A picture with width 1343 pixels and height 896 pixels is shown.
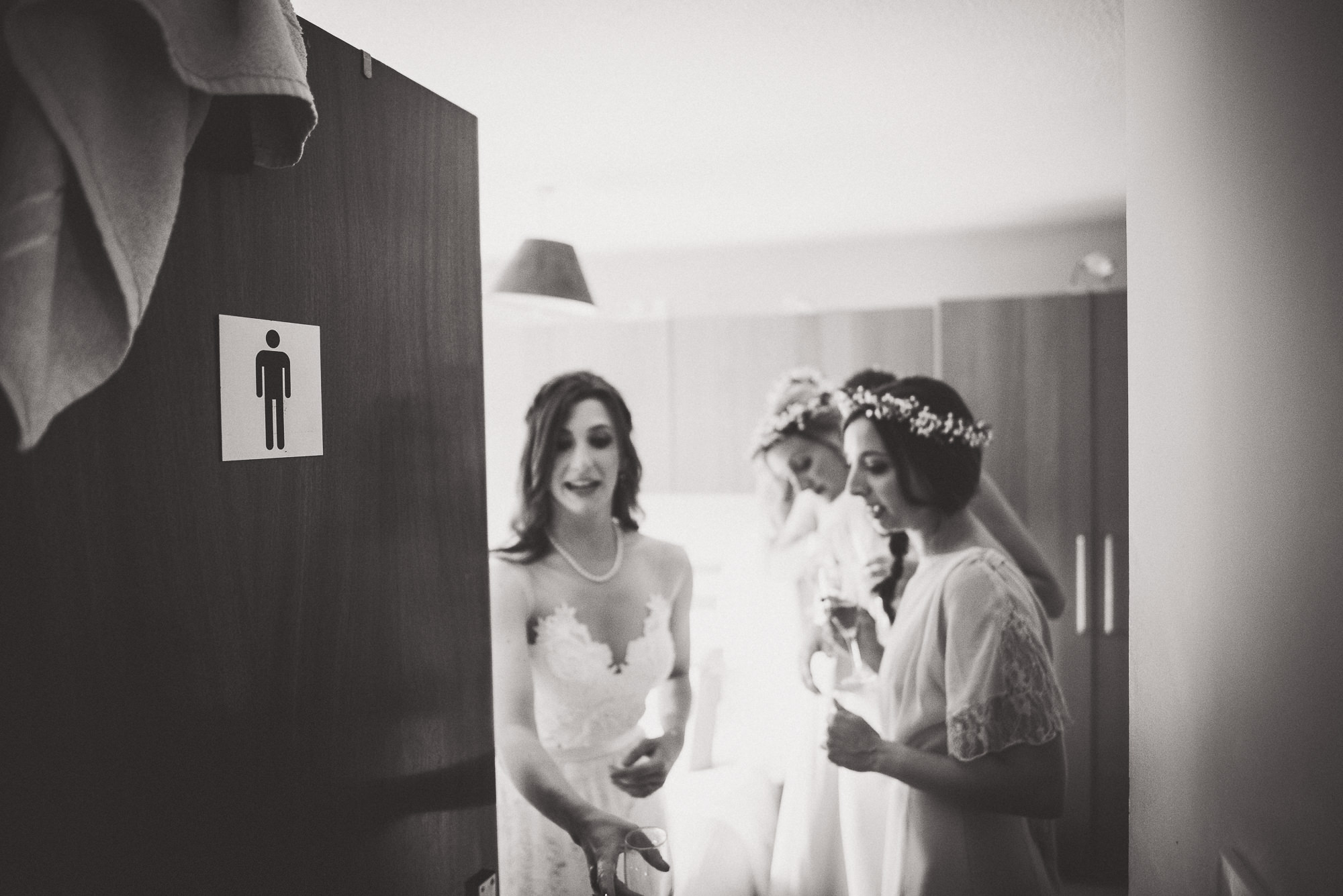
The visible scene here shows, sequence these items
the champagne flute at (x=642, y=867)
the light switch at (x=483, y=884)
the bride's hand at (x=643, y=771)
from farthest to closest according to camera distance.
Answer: the bride's hand at (x=643, y=771) → the light switch at (x=483, y=884) → the champagne flute at (x=642, y=867)

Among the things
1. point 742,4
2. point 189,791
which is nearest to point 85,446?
point 189,791

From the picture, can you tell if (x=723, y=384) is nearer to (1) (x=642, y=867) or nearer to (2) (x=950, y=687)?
(2) (x=950, y=687)

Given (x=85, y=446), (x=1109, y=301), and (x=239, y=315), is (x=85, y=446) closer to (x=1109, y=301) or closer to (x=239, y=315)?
(x=239, y=315)

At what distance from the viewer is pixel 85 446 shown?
0.66m

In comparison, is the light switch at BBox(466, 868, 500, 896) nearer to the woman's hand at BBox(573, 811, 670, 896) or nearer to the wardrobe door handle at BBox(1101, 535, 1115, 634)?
the woman's hand at BBox(573, 811, 670, 896)

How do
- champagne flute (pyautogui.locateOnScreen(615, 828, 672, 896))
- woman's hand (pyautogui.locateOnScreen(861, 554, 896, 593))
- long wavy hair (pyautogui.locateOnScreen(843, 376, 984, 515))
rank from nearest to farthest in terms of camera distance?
champagne flute (pyautogui.locateOnScreen(615, 828, 672, 896)) → long wavy hair (pyautogui.locateOnScreen(843, 376, 984, 515)) → woman's hand (pyautogui.locateOnScreen(861, 554, 896, 593))

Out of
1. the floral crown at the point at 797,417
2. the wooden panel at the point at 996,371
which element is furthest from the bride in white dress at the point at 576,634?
the wooden panel at the point at 996,371

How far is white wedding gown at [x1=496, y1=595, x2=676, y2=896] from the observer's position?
190 cm

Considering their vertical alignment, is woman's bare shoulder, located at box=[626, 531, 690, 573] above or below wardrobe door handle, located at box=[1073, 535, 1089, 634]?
above

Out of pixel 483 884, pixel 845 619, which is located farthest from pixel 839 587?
Answer: pixel 483 884

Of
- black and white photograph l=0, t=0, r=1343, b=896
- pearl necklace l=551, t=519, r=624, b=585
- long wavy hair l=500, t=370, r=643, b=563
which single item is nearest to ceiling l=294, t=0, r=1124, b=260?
black and white photograph l=0, t=0, r=1343, b=896

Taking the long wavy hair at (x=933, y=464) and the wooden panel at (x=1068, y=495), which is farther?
the wooden panel at (x=1068, y=495)

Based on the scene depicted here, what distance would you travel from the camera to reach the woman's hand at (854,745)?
158 centimetres

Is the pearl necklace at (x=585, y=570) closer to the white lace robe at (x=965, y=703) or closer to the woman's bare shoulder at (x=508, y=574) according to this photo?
the woman's bare shoulder at (x=508, y=574)
